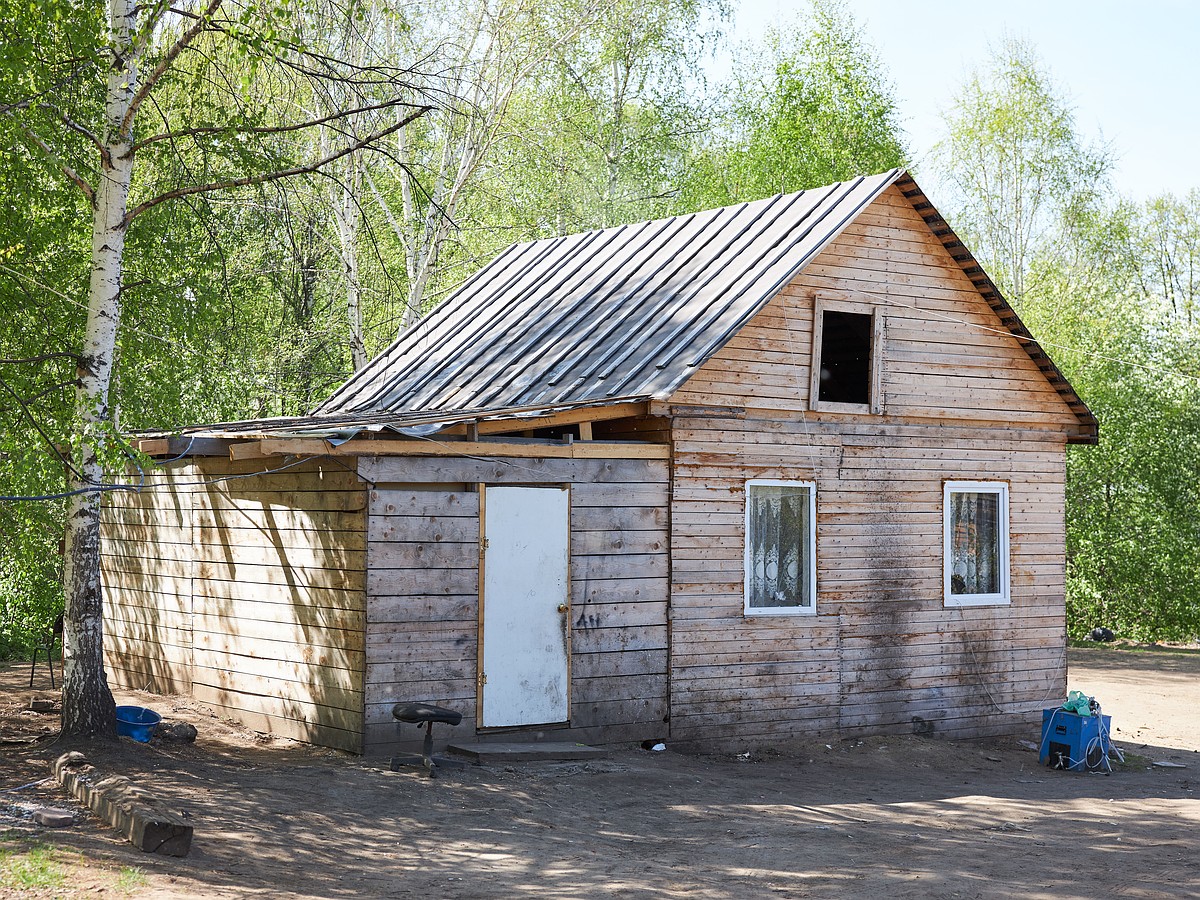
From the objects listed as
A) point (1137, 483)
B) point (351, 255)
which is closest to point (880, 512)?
point (351, 255)

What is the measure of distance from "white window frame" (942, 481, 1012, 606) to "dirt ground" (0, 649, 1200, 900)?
6.74 ft

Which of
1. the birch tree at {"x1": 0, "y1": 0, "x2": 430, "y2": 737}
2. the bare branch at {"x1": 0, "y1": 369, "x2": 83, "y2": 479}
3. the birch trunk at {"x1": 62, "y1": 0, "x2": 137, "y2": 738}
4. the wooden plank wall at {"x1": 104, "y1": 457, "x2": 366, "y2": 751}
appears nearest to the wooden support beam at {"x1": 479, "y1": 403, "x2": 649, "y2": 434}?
the wooden plank wall at {"x1": 104, "y1": 457, "x2": 366, "y2": 751}

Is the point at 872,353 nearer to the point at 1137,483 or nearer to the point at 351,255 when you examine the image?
the point at 351,255

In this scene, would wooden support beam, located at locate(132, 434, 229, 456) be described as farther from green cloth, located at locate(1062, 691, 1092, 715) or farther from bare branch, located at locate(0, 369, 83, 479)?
green cloth, located at locate(1062, 691, 1092, 715)

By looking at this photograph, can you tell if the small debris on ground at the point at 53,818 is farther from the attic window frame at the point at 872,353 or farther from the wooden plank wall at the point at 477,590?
the attic window frame at the point at 872,353

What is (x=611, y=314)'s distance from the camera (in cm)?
1399

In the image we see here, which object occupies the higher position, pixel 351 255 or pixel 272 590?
pixel 351 255

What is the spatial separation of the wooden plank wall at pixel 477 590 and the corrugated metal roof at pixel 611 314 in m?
0.98

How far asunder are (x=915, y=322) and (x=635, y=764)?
6004mm

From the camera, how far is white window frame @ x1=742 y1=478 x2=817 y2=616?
40.9 feet

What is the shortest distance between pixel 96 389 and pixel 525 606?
396 cm

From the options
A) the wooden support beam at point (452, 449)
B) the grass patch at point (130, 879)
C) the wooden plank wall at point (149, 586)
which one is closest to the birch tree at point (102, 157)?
the wooden support beam at point (452, 449)

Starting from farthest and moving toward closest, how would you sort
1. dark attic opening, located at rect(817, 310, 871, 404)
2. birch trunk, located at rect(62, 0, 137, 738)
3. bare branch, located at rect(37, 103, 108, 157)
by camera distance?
dark attic opening, located at rect(817, 310, 871, 404) → birch trunk, located at rect(62, 0, 137, 738) → bare branch, located at rect(37, 103, 108, 157)

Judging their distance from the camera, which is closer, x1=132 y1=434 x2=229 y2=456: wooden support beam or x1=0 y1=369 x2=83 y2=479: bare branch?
x1=0 y1=369 x2=83 y2=479: bare branch
